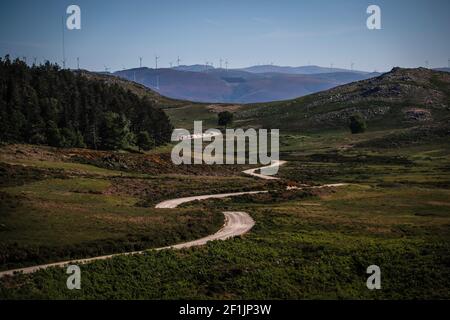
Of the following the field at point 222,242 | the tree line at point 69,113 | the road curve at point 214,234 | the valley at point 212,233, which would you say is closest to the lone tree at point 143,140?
the tree line at point 69,113

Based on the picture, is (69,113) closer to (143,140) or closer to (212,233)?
(143,140)

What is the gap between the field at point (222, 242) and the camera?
41.7m

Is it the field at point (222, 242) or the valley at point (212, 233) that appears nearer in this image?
the field at point (222, 242)

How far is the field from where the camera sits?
41.7 metres

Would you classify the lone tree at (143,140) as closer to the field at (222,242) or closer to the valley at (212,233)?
the valley at (212,233)

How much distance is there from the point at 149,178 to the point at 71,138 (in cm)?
4423

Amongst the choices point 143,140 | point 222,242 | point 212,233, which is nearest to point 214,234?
point 212,233

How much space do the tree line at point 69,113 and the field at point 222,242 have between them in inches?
1112

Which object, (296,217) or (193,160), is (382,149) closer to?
(193,160)

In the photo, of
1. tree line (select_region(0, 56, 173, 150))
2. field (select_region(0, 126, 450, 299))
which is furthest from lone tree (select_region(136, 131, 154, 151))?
field (select_region(0, 126, 450, 299))

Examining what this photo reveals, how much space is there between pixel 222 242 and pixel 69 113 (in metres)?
102

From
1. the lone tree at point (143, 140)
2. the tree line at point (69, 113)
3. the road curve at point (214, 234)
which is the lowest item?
the road curve at point (214, 234)

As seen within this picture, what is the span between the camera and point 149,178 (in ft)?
338

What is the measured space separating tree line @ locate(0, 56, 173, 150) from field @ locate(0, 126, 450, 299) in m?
28.2
